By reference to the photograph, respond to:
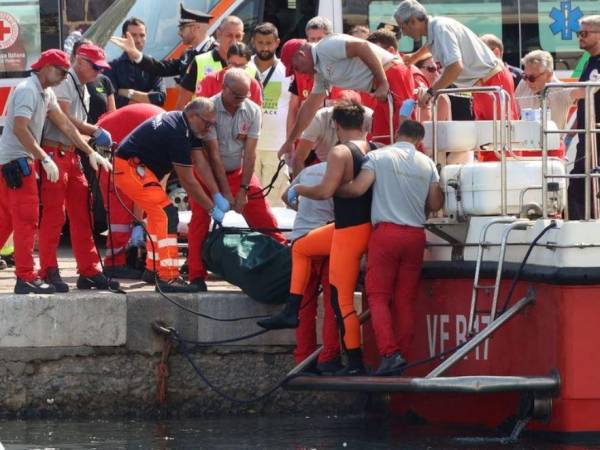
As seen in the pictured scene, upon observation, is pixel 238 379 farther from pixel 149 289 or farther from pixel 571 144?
pixel 571 144

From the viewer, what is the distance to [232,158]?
1183 cm

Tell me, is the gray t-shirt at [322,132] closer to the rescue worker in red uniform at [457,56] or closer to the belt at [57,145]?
the rescue worker in red uniform at [457,56]

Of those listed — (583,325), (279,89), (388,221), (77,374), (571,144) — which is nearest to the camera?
(583,325)

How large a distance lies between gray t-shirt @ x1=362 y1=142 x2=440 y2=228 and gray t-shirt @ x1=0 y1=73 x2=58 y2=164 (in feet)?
7.23

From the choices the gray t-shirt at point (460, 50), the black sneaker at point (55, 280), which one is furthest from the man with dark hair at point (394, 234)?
the black sneaker at point (55, 280)

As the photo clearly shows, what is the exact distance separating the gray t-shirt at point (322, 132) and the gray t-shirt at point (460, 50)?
601 millimetres

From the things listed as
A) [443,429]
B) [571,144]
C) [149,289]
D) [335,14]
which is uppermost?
[335,14]

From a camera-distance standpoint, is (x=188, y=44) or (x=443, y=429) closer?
(x=443, y=429)

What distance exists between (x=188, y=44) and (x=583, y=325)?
612cm

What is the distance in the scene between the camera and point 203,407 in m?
11.3

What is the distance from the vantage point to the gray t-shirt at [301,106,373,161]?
448 inches

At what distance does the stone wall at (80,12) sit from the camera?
17797 millimetres

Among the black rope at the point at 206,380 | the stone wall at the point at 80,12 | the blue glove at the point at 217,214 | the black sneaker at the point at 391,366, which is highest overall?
the stone wall at the point at 80,12

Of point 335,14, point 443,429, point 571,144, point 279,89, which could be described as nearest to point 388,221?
point 443,429
